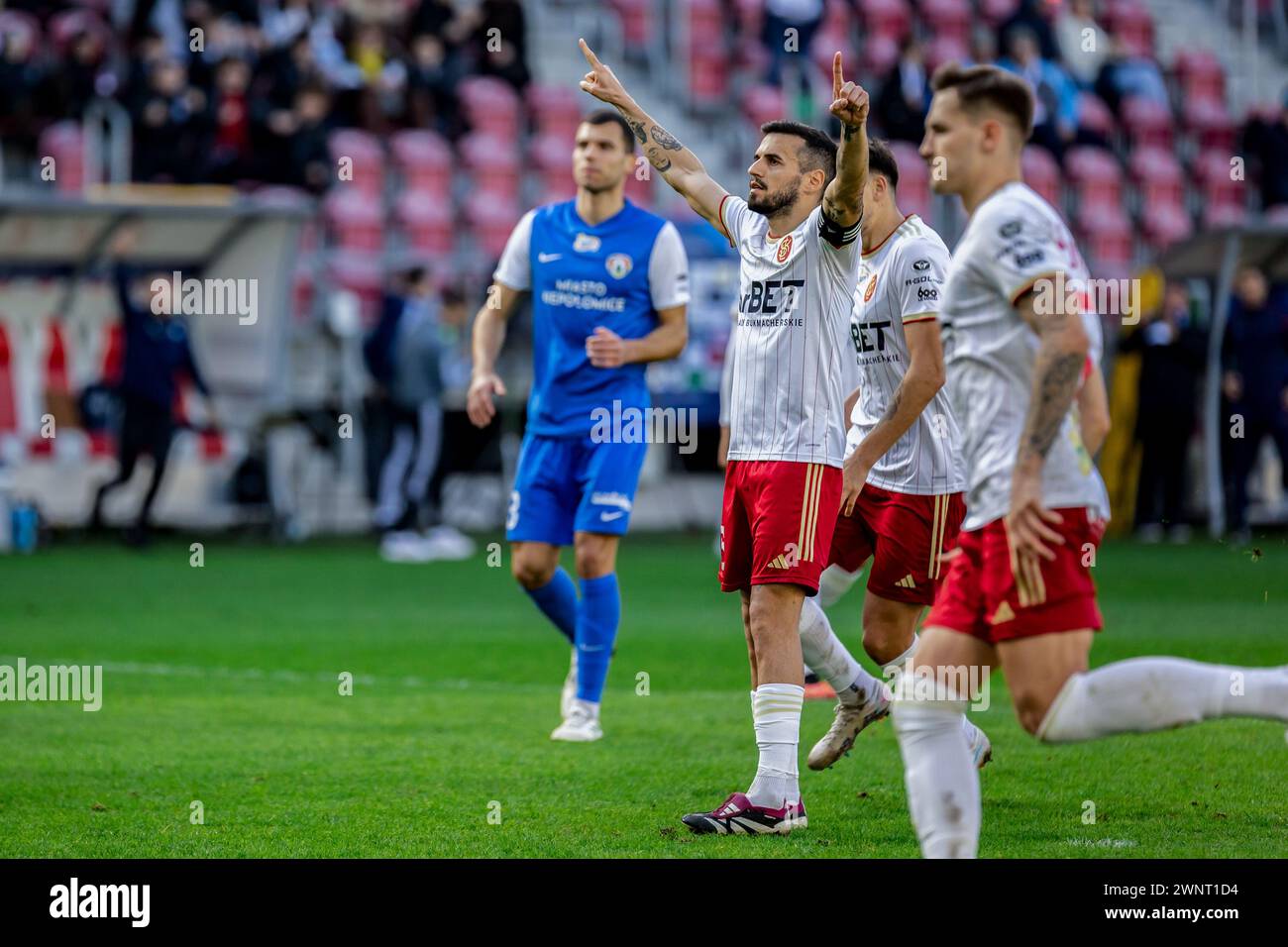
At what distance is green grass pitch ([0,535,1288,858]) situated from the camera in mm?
6258

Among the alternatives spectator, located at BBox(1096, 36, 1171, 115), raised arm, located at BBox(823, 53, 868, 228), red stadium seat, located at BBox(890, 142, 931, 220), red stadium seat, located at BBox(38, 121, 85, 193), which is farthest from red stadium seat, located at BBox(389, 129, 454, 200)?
raised arm, located at BBox(823, 53, 868, 228)

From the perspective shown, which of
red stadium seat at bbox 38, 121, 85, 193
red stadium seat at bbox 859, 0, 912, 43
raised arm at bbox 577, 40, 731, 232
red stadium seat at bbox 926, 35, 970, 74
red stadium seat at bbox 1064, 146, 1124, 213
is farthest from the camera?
red stadium seat at bbox 859, 0, 912, 43

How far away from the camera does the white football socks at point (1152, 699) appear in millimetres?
4793

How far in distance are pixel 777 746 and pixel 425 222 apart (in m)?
16.7

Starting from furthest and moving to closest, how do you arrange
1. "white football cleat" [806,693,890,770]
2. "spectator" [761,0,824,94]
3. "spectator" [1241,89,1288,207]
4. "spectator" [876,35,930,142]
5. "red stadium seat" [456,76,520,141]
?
1. "spectator" [1241,89,1288,207]
2. "spectator" [761,0,824,94]
3. "red stadium seat" [456,76,520,141]
4. "spectator" [876,35,930,142]
5. "white football cleat" [806,693,890,770]

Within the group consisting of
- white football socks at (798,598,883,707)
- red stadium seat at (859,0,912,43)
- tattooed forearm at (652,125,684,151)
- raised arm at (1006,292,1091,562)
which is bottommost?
white football socks at (798,598,883,707)

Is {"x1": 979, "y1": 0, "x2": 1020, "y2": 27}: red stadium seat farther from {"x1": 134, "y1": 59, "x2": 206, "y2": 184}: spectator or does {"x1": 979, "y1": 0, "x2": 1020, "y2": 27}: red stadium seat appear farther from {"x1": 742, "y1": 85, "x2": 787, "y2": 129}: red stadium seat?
{"x1": 134, "y1": 59, "x2": 206, "y2": 184}: spectator

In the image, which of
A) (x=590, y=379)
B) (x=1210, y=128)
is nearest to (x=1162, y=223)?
(x=1210, y=128)

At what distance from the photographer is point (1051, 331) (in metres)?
4.76

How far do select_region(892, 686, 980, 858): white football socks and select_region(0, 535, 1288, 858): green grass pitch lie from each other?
1205 millimetres

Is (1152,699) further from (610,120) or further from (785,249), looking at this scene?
(610,120)

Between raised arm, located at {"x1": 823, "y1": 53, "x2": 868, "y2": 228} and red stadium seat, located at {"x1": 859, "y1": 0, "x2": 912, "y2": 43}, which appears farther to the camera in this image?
red stadium seat, located at {"x1": 859, "y1": 0, "x2": 912, "y2": 43}
